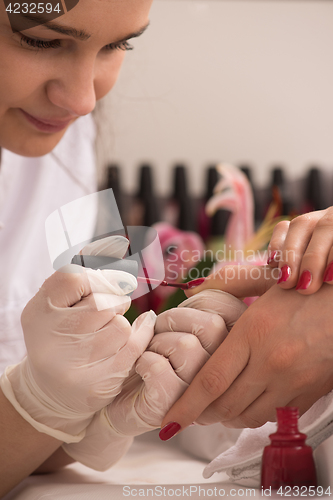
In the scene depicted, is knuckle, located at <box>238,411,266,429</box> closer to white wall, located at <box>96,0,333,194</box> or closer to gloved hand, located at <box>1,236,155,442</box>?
gloved hand, located at <box>1,236,155,442</box>

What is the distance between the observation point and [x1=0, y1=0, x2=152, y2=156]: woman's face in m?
0.43

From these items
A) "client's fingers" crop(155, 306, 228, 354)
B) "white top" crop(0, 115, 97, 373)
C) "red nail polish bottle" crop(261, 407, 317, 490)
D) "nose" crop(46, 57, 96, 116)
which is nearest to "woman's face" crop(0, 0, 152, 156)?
"nose" crop(46, 57, 96, 116)

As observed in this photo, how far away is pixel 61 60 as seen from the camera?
1.52ft

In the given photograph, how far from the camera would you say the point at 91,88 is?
1.62 feet

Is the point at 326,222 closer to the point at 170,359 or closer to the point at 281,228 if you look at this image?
the point at 281,228

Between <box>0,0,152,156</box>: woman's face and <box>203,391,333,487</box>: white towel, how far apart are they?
379 mm

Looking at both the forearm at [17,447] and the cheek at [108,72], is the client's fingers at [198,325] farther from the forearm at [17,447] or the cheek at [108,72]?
the cheek at [108,72]

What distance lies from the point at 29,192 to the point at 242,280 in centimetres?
55

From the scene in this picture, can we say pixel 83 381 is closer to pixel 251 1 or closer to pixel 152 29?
pixel 152 29

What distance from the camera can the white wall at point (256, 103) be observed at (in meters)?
1.17

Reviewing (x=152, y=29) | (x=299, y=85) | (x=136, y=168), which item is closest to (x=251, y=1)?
(x=299, y=85)

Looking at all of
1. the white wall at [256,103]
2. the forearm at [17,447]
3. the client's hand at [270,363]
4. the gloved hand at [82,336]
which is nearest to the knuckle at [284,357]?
the client's hand at [270,363]

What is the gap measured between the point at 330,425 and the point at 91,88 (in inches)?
15.8

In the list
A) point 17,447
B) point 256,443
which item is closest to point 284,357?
point 256,443
